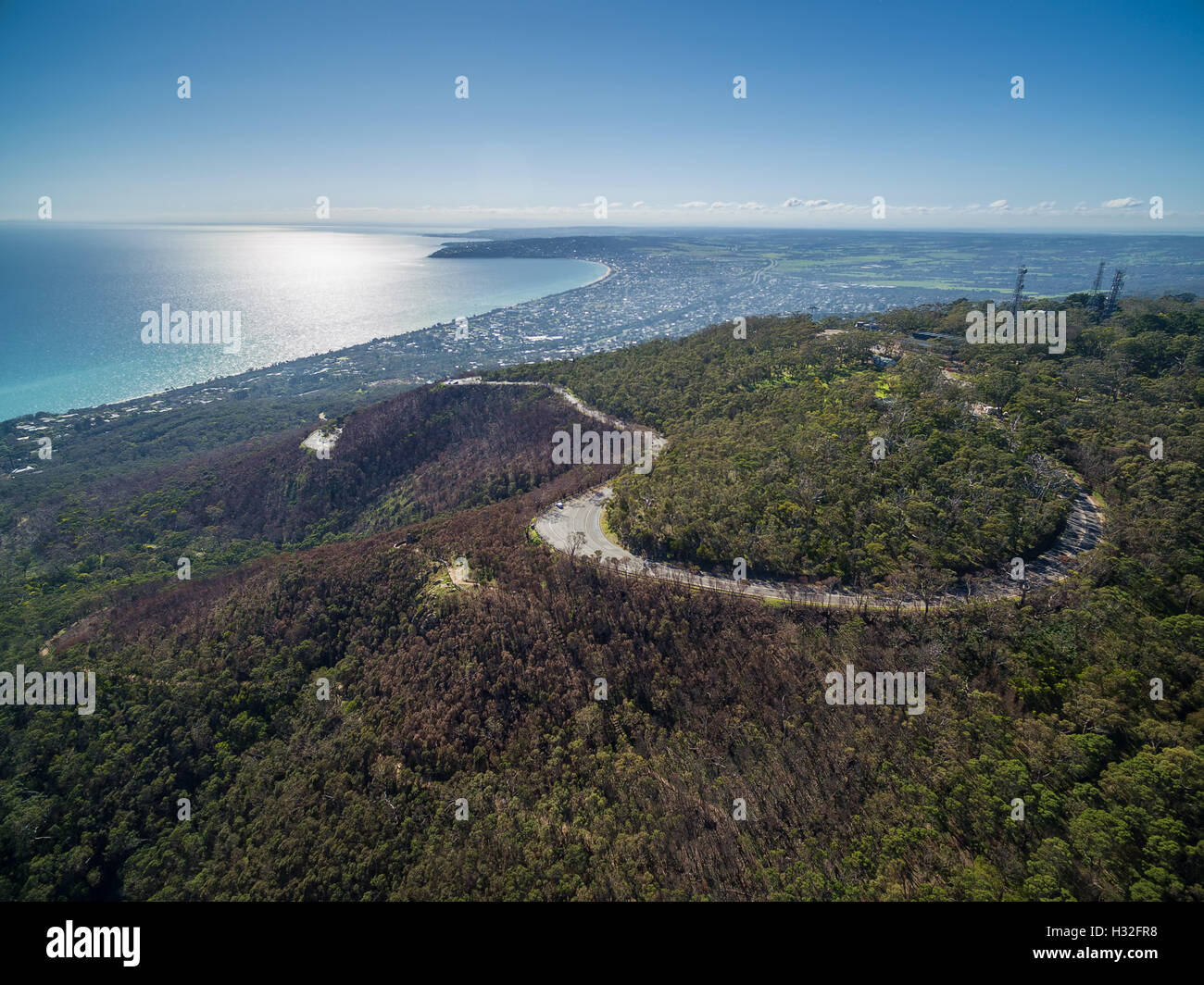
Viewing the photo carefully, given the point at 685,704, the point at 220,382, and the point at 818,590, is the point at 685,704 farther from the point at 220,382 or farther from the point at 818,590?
the point at 220,382

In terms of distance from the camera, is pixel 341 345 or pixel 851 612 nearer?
pixel 851 612

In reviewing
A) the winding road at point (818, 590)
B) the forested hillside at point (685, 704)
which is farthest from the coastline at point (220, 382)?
the winding road at point (818, 590)

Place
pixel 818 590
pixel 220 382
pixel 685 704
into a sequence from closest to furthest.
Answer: pixel 685 704 < pixel 818 590 < pixel 220 382

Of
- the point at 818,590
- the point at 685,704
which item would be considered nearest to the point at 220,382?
the point at 685,704

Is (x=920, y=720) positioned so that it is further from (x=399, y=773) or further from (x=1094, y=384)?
(x=1094, y=384)

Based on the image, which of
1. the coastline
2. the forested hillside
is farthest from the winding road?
the coastline
